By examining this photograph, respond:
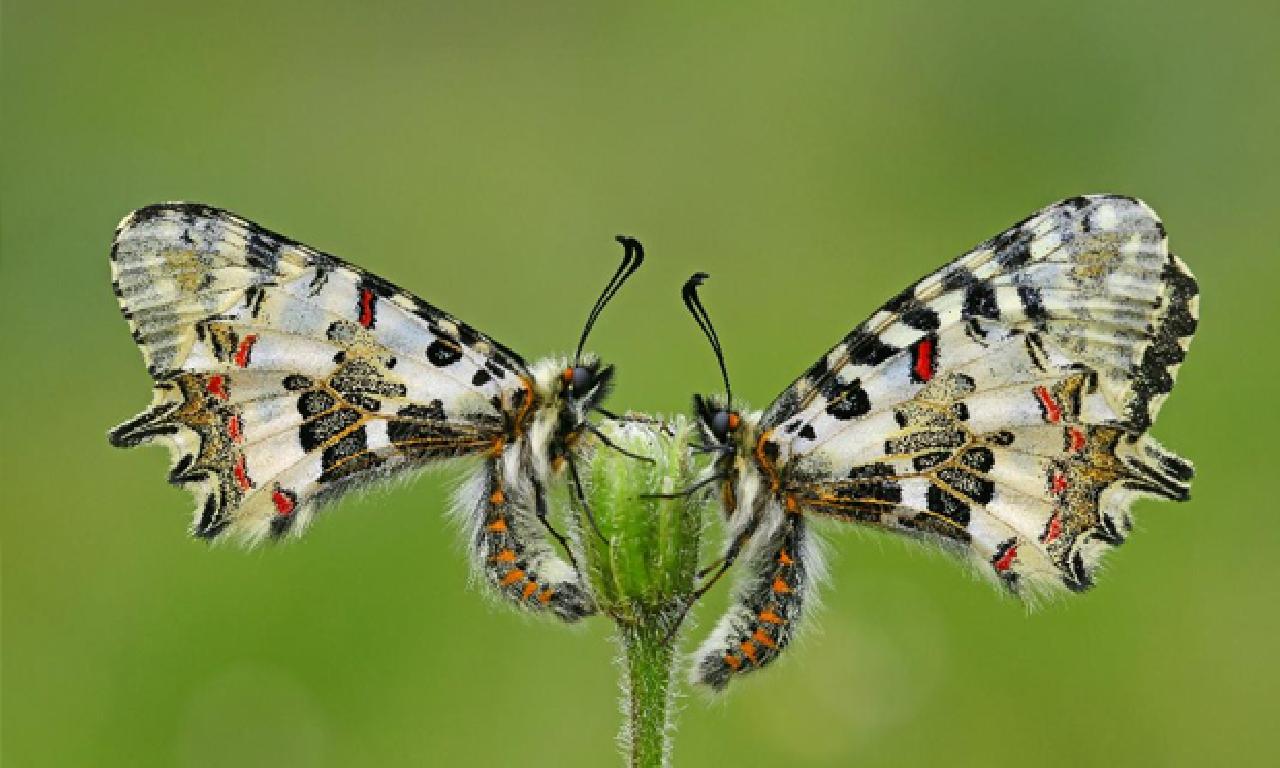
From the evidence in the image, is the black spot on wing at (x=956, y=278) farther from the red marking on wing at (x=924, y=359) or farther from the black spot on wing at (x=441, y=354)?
the black spot on wing at (x=441, y=354)

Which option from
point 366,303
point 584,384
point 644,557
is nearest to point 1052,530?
point 644,557

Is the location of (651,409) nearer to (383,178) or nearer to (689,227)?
(689,227)

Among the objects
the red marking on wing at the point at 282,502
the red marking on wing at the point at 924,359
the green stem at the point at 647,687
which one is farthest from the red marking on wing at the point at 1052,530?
the red marking on wing at the point at 282,502

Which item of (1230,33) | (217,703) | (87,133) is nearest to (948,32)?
(1230,33)

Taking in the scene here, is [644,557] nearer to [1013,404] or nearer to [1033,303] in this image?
[1013,404]

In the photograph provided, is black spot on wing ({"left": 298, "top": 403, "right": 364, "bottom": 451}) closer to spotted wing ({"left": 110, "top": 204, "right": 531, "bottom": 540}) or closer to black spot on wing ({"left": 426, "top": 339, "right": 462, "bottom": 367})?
spotted wing ({"left": 110, "top": 204, "right": 531, "bottom": 540})
